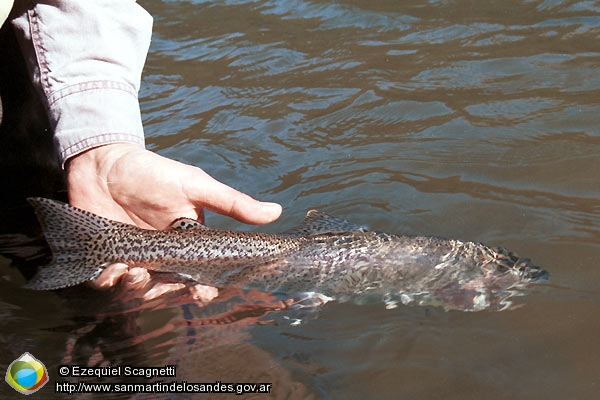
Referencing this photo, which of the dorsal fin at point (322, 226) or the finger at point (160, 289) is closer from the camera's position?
the finger at point (160, 289)

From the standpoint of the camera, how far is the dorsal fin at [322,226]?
4.56m

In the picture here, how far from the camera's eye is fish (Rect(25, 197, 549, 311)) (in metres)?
4.10

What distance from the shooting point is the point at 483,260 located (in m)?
4.51

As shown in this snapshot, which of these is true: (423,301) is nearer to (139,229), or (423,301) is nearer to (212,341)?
(212,341)

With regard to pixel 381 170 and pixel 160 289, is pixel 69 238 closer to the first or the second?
pixel 160 289

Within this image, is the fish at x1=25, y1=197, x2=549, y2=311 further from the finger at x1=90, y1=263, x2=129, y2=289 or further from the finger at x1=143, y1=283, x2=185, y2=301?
the finger at x1=143, y1=283, x2=185, y2=301

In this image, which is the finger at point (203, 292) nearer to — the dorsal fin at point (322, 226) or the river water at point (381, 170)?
the river water at point (381, 170)

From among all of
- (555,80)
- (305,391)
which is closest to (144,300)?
(305,391)

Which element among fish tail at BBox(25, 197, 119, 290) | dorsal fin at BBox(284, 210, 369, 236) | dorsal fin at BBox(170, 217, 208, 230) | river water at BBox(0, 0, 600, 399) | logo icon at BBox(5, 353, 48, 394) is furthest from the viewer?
dorsal fin at BBox(284, 210, 369, 236)

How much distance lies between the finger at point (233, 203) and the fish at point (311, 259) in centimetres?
23

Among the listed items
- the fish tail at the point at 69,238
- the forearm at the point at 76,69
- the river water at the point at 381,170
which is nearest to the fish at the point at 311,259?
the fish tail at the point at 69,238

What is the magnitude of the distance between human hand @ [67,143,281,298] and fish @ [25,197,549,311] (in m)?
0.13

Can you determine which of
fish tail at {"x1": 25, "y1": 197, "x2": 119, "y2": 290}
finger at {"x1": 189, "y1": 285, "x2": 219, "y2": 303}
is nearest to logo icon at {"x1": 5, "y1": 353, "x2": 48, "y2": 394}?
fish tail at {"x1": 25, "y1": 197, "x2": 119, "y2": 290}

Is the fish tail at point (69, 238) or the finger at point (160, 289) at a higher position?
the fish tail at point (69, 238)
